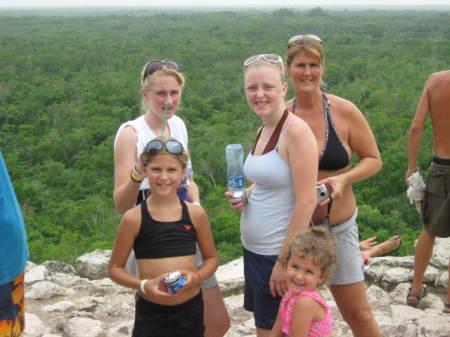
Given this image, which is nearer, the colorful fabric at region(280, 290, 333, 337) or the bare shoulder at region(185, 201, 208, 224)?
the colorful fabric at region(280, 290, 333, 337)

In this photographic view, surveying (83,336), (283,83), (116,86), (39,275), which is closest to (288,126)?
(283,83)

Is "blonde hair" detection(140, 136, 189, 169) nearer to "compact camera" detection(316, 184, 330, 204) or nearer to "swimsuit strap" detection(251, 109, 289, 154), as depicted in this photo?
"swimsuit strap" detection(251, 109, 289, 154)

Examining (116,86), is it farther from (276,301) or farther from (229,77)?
(276,301)

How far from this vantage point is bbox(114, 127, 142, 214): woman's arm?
235cm

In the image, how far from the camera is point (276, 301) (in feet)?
7.45

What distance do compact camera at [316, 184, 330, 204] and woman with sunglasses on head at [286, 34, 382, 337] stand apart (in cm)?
11

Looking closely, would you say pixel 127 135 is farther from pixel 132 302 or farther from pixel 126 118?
pixel 126 118

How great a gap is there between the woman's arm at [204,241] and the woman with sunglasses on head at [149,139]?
0.05 metres

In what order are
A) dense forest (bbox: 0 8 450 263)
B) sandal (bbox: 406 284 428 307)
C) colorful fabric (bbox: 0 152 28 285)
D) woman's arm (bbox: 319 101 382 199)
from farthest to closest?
dense forest (bbox: 0 8 450 263) → sandal (bbox: 406 284 428 307) → woman's arm (bbox: 319 101 382 199) → colorful fabric (bbox: 0 152 28 285)

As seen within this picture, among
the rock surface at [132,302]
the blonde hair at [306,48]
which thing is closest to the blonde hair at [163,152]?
the blonde hair at [306,48]

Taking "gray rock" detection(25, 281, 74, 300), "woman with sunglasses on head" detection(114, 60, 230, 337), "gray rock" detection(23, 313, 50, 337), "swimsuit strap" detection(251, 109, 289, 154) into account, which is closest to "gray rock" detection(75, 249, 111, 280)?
"gray rock" detection(25, 281, 74, 300)

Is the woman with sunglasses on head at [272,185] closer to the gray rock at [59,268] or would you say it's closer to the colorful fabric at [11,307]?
the colorful fabric at [11,307]

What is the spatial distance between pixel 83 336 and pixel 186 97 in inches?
1038

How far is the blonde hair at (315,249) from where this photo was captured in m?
2.11
